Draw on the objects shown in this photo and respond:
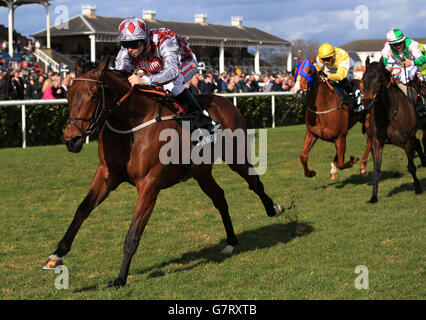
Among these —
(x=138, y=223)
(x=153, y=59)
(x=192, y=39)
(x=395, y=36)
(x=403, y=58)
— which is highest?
(x=192, y=39)

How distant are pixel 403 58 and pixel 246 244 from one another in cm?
439

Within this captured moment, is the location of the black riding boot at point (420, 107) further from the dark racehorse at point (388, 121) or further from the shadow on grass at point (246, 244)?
the shadow on grass at point (246, 244)

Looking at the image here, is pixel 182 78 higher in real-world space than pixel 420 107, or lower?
higher

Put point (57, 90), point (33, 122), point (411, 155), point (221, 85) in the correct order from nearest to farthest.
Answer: point (411, 155), point (33, 122), point (57, 90), point (221, 85)

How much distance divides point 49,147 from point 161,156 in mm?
9372

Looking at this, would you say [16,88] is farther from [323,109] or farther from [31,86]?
[323,109]

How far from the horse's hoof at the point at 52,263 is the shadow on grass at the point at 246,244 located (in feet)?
2.60

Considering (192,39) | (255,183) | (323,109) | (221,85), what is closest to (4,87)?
(221,85)

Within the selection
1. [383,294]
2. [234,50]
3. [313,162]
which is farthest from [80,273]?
[234,50]

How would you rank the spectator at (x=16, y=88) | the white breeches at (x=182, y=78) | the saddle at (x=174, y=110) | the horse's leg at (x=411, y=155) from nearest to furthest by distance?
1. the saddle at (x=174, y=110)
2. the white breeches at (x=182, y=78)
3. the horse's leg at (x=411, y=155)
4. the spectator at (x=16, y=88)

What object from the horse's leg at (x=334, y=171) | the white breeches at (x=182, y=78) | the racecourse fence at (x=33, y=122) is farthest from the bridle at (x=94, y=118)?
the racecourse fence at (x=33, y=122)

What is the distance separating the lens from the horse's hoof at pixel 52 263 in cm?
478

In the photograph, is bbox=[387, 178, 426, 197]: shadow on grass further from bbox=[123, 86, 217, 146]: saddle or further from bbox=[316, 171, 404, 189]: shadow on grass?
bbox=[123, 86, 217, 146]: saddle

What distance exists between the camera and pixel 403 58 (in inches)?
357
